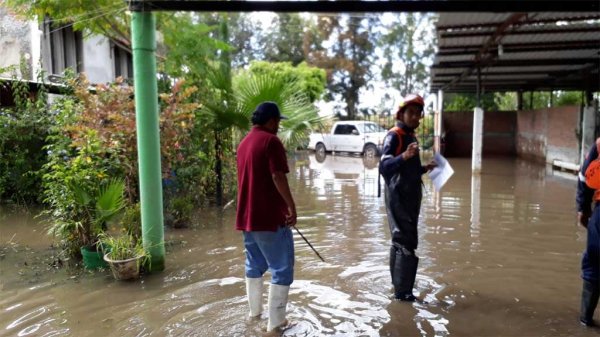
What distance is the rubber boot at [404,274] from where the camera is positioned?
13.9ft

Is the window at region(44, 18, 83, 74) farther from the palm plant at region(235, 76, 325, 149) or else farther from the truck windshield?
the truck windshield

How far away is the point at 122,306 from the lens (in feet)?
14.1

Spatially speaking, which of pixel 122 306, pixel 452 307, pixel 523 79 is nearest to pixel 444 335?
pixel 452 307

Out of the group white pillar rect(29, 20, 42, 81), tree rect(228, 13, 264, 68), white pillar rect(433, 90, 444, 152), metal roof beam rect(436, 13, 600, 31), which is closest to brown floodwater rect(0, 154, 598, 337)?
metal roof beam rect(436, 13, 600, 31)

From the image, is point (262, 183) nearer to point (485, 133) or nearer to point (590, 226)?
point (590, 226)

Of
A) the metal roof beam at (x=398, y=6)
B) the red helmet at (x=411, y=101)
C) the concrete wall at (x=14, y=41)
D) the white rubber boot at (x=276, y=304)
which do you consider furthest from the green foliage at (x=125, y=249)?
the concrete wall at (x=14, y=41)

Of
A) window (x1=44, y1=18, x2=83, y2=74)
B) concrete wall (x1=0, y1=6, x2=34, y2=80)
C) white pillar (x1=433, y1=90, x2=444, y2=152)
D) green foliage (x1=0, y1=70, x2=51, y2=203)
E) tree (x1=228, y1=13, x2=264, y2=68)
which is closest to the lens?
green foliage (x1=0, y1=70, x2=51, y2=203)

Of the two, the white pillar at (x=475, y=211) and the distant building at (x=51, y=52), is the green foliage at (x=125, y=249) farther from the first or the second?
the distant building at (x=51, y=52)

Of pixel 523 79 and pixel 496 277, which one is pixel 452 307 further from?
pixel 523 79

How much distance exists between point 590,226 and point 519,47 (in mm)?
9436

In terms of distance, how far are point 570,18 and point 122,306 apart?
9.11m

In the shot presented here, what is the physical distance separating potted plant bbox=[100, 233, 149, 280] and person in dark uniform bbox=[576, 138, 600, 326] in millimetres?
3946

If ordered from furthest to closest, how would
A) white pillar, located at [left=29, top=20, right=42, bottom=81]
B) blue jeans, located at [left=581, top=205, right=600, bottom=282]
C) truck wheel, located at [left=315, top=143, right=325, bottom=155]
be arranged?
truck wheel, located at [left=315, top=143, right=325, bottom=155]
white pillar, located at [left=29, top=20, right=42, bottom=81]
blue jeans, located at [left=581, top=205, right=600, bottom=282]

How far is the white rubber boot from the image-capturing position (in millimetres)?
3682
